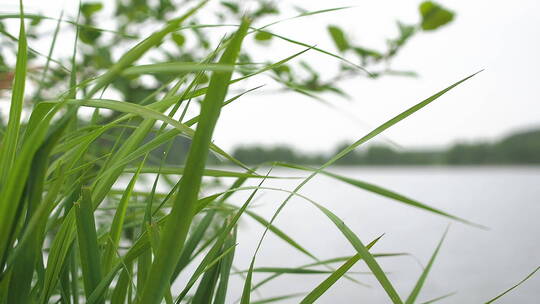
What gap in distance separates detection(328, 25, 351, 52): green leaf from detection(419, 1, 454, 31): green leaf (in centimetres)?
12

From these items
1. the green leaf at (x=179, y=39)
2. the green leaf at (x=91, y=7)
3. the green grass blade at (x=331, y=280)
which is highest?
the green leaf at (x=91, y=7)

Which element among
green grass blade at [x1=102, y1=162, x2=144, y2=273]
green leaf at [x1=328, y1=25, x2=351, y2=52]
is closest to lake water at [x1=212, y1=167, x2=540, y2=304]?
green leaf at [x1=328, y1=25, x2=351, y2=52]

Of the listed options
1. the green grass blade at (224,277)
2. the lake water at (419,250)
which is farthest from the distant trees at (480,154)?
the green grass blade at (224,277)

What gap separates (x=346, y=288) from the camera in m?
1.19

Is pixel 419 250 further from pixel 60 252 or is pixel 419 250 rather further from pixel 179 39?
pixel 60 252

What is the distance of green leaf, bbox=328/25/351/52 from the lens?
2.45 ft

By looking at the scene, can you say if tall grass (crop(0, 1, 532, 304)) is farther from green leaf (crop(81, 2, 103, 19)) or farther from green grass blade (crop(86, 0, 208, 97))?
green leaf (crop(81, 2, 103, 19))

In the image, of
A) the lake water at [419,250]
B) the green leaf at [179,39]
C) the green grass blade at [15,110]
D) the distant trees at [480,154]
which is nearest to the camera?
the green grass blade at [15,110]

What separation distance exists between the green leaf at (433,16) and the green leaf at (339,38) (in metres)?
0.12

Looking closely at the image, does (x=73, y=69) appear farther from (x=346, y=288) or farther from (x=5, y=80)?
(x=346, y=288)

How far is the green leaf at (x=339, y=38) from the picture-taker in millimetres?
746

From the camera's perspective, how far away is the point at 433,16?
2.41 ft

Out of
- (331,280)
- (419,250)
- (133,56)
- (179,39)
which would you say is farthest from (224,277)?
(419,250)

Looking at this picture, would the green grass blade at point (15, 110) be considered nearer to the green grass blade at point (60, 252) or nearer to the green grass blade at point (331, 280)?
the green grass blade at point (60, 252)
